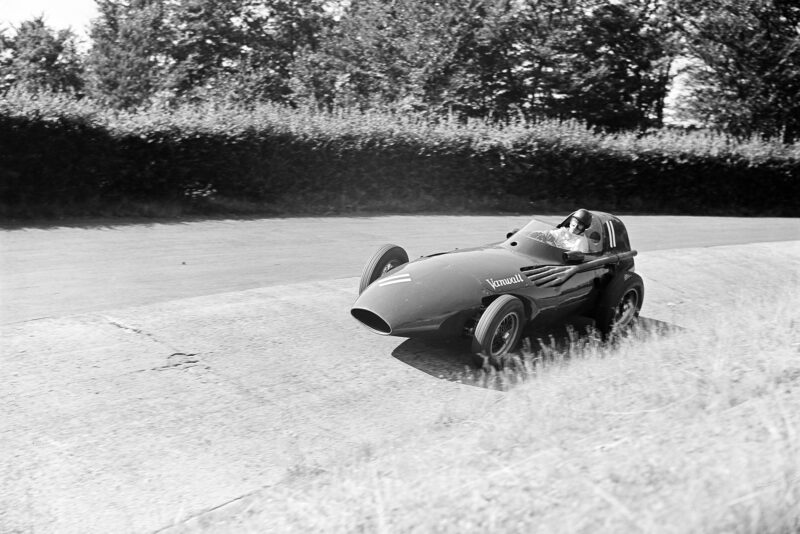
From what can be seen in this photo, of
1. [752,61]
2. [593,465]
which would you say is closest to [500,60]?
[752,61]

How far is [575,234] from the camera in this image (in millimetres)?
8766

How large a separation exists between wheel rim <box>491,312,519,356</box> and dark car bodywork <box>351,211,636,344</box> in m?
0.25

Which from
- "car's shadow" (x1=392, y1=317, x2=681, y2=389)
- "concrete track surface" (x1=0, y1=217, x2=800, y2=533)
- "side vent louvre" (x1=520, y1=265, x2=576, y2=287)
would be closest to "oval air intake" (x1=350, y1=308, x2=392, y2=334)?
"concrete track surface" (x1=0, y1=217, x2=800, y2=533)

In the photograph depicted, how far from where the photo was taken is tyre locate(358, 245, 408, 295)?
27.9ft

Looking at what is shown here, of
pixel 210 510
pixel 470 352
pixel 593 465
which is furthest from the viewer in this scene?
pixel 470 352

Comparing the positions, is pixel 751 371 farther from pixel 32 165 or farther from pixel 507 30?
pixel 507 30

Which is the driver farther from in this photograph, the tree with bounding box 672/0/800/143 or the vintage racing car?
the tree with bounding box 672/0/800/143

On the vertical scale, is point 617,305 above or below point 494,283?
below

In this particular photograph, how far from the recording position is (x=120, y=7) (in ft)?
149

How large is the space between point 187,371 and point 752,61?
4159 cm

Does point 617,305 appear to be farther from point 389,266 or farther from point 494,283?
point 389,266

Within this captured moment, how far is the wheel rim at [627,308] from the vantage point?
29.4 ft

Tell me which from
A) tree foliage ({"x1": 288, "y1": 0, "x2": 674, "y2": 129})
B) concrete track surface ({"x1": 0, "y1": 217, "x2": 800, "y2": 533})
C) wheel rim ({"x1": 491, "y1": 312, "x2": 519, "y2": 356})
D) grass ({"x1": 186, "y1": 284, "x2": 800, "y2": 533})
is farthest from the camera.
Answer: tree foliage ({"x1": 288, "y1": 0, "x2": 674, "y2": 129})

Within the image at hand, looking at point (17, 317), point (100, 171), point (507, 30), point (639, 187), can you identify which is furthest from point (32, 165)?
point (507, 30)
